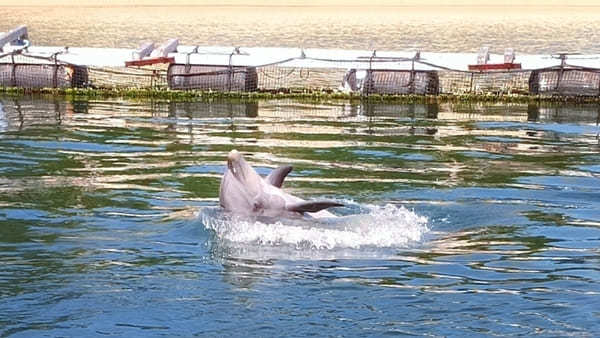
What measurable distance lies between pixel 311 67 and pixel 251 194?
57.7ft

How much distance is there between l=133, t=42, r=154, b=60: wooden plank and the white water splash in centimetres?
1804

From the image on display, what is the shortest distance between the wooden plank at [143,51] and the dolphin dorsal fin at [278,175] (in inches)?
731

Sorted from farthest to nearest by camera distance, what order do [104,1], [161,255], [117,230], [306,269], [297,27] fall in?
[104,1], [297,27], [117,230], [161,255], [306,269]

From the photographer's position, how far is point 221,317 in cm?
907

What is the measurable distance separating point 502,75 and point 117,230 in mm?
19250

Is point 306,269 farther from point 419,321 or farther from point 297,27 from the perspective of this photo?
point 297,27

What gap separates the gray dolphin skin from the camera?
11.8m

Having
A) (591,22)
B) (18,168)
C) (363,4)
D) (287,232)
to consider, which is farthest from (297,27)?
(287,232)

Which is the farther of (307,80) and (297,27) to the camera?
(297,27)

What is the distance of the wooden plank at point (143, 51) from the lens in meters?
29.9

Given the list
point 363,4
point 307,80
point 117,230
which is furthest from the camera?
point 363,4

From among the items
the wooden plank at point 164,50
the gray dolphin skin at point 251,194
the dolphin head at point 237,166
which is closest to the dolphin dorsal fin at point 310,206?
the gray dolphin skin at point 251,194

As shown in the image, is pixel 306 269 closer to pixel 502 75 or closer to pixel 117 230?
pixel 117 230

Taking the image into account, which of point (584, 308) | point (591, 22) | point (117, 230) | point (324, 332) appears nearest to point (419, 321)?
point (324, 332)
